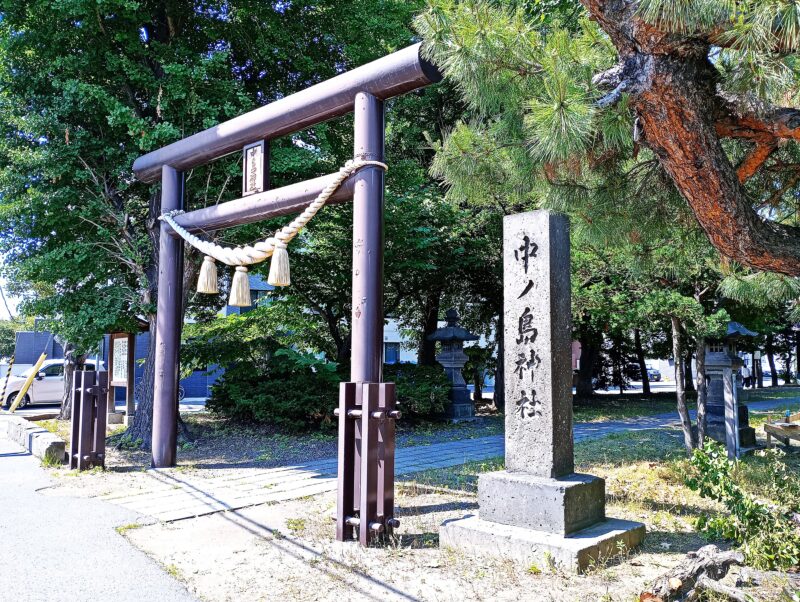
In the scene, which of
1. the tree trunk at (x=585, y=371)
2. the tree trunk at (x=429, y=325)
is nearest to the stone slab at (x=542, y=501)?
the tree trunk at (x=429, y=325)

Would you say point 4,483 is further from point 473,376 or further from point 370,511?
point 473,376

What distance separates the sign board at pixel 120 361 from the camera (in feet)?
39.4

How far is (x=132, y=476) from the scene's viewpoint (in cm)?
779

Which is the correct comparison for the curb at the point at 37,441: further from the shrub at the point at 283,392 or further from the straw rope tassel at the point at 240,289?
the straw rope tassel at the point at 240,289

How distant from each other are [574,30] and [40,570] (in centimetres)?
927

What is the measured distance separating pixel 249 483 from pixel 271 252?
113 inches

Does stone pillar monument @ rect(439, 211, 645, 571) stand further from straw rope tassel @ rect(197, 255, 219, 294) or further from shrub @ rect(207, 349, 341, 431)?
shrub @ rect(207, 349, 341, 431)

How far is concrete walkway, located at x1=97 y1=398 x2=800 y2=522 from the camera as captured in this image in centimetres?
630

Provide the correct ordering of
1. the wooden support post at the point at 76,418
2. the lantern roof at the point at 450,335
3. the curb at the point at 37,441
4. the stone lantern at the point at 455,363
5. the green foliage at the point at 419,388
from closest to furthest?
the wooden support post at the point at 76,418
the curb at the point at 37,441
the green foliage at the point at 419,388
the stone lantern at the point at 455,363
the lantern roof at the point at 450,335

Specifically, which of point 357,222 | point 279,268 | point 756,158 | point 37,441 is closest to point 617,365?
point 37,441

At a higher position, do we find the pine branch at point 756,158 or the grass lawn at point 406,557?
the pine branch at point 756,158

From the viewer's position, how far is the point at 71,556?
4703mm

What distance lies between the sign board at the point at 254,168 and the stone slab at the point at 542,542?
4217mm

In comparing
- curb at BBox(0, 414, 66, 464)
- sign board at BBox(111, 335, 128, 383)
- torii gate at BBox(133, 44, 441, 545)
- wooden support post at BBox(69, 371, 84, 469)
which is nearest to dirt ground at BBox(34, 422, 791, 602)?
torii gate at BBox(133, 44, 441, 545)
